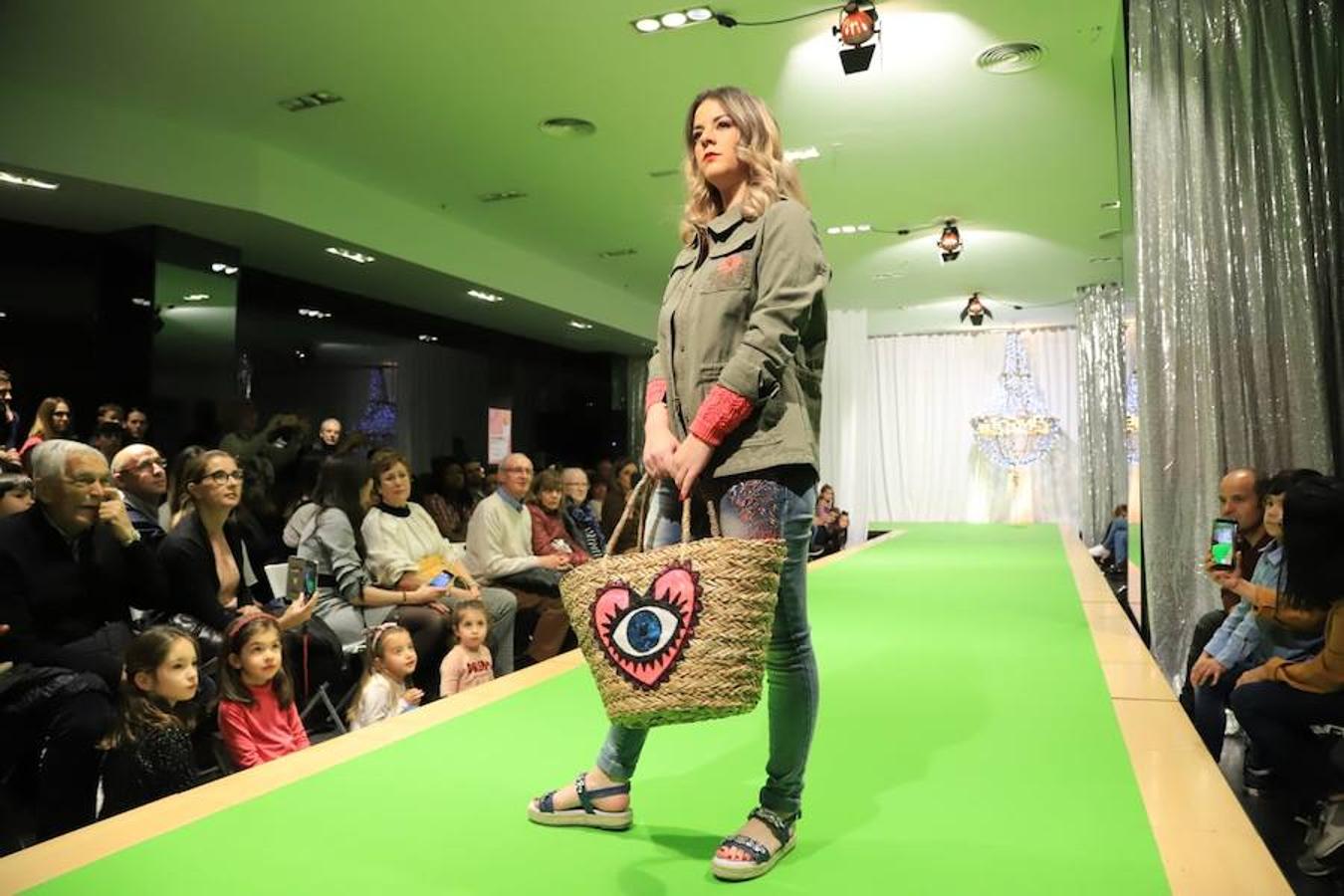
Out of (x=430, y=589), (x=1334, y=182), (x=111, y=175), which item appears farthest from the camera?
(x=111, y=175)

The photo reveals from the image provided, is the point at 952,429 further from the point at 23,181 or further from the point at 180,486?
the point at 180,486

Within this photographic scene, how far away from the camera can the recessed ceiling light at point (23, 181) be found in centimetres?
430

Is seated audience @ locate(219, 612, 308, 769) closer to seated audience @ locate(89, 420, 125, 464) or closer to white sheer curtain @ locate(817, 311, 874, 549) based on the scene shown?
seated audience @ locate(89, 420, 125, 464)

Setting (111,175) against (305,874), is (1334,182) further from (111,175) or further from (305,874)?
(111,175)

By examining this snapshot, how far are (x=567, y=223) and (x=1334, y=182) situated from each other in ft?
15.9

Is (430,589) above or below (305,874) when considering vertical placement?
above

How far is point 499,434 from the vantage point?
Answer: 361 inches

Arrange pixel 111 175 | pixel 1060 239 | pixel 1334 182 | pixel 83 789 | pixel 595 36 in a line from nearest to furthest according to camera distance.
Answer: pixel 83 789 → pixel 1334 182 → pixel 595 36 → pixel 111 175 → pixel 1060 239

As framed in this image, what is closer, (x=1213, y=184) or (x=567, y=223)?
(x=1213, y=184)

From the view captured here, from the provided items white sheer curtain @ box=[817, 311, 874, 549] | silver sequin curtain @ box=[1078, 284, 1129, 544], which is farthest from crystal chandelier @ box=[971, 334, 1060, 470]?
white sheer curtain @ box=[817, 311, 874, 549]

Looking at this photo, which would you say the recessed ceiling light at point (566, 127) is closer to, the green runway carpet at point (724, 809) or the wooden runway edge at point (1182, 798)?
the green runway carpet at point (724, 809)

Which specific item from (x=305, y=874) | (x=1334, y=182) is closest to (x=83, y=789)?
(x=305, y=874)

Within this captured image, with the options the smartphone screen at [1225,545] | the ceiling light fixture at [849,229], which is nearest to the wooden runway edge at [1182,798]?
the smartphone screen at [1225,545]

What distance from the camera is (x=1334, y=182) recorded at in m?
2.85
